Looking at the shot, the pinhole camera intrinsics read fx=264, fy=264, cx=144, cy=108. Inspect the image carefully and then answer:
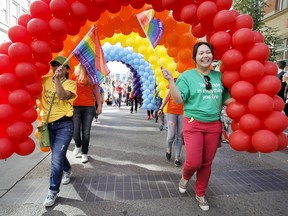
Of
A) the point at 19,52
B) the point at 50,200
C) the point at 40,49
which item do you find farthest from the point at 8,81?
the point at 50,200

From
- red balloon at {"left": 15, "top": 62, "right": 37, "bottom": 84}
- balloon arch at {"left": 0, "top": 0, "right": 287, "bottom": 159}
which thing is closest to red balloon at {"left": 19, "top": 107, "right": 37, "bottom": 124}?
balloon arch at {"left": 0, "top": 0, "right": 287, "bottom": 159}

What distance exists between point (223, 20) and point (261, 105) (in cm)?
101

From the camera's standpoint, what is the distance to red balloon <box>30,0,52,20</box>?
3.07 metres

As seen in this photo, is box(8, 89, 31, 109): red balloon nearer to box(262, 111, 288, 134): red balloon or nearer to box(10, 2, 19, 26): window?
box(262, 111, 288, 134): red balloon


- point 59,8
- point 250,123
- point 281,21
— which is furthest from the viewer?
point 281,21

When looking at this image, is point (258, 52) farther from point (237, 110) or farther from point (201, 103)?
point (201, 103)

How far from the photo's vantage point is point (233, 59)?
2775mm

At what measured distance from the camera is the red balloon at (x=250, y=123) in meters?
2.61

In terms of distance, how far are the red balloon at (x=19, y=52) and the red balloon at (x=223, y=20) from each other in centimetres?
212

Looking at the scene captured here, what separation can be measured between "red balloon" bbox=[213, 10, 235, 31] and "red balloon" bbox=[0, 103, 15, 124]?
7.91 feet

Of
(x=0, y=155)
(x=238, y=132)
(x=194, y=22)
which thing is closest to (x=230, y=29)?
(x=194, y=22)

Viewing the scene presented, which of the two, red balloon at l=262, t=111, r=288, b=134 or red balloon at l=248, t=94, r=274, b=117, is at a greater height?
red balloon at l=248, t=94, r=274, b=117

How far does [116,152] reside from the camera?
5801 millimetres

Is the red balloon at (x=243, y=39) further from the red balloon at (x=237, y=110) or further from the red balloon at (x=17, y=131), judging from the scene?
the red balloon at (x=17, y=131)
